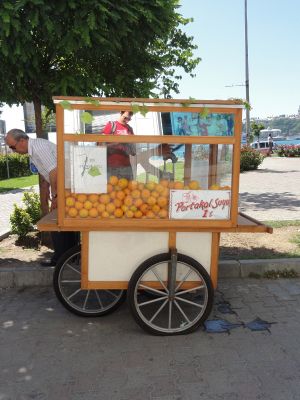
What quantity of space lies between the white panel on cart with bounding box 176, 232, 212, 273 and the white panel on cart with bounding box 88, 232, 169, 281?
12cm

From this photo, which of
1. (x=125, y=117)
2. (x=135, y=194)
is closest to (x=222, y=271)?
(x=135, y=194)

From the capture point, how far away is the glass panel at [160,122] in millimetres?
3219

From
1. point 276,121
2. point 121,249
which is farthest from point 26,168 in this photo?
point 276,121

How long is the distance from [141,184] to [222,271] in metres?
2.03

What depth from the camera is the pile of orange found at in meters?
3.36

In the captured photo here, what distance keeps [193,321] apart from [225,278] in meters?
1.54

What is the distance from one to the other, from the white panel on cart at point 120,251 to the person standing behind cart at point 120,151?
521mm

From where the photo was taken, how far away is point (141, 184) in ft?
11.2

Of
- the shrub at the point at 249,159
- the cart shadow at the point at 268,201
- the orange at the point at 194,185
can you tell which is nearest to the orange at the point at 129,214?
the orange at the point at 194,185

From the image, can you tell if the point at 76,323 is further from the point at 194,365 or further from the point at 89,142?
the point at 89,142

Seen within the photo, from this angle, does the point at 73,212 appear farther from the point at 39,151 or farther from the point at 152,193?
the point at 39,151

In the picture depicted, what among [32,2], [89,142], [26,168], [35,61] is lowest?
[26,168]

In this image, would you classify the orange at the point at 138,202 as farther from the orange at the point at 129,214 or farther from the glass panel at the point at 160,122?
the glass panel at the point at 160,122

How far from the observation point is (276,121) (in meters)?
143
